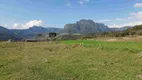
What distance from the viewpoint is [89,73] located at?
54.6ft

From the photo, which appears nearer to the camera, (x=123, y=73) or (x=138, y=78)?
(x=138, y=78)

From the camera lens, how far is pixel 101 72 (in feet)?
55.9

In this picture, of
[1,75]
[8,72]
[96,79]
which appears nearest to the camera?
[96,79]

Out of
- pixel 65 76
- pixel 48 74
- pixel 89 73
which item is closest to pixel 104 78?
pixel 89 73

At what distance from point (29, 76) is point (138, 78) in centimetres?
833

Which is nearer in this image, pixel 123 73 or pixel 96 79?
pixel 96 79

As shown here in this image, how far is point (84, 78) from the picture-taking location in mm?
14984

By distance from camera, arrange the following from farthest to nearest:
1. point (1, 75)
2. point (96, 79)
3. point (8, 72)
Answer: point (8, 72), point (1, 75), point (96, 79)

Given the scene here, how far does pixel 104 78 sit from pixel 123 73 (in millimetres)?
2352

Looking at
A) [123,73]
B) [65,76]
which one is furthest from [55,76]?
[123,73]

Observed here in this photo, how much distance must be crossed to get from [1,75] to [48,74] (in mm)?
3763

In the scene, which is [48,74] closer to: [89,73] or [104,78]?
[89,73]

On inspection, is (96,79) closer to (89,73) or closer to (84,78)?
(84,78)

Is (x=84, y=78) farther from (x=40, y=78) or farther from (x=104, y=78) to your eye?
(x=40, y=78)
